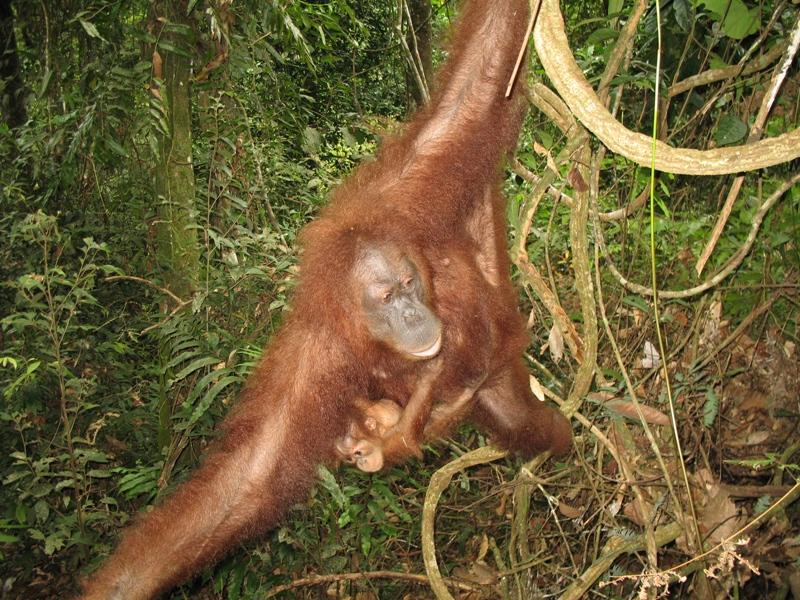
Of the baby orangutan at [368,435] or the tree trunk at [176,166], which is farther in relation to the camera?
the tree trunk at [176,166]

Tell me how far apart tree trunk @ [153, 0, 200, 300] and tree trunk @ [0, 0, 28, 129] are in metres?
2.19

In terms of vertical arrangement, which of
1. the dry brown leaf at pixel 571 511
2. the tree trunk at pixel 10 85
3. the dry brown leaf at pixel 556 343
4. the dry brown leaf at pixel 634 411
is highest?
the tree trunk at pixel 10 85

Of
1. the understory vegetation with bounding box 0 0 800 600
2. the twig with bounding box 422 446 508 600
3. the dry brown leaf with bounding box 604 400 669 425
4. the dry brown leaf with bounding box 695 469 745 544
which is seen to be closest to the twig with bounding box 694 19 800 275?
the understory vegetation with bounding box 0 0 800 600

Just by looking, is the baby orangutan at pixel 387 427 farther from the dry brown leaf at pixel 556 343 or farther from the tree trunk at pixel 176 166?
the tree trunk at pixel 176 166

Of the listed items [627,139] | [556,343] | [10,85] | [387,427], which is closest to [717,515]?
[556,343]

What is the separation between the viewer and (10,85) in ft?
16.3

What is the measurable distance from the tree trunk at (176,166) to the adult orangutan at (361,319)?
1.26 meters

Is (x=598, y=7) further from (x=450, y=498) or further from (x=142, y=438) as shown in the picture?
(x=142, y=438)

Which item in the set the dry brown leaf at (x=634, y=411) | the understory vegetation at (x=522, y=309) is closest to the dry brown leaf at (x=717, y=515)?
the understory vegetation at (x=522, y=309)

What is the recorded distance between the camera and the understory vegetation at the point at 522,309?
2.23m

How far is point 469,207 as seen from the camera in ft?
7.81

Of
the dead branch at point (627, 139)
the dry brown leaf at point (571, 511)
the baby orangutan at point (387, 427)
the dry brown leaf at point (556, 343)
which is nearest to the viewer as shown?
Result: the dead branch at point (627, 139)

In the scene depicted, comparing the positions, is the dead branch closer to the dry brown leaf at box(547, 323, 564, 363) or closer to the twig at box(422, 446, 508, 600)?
the dry brown leaf at box(547, 323, 564, 363)

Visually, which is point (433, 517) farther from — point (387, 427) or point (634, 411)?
point (634, 411)
